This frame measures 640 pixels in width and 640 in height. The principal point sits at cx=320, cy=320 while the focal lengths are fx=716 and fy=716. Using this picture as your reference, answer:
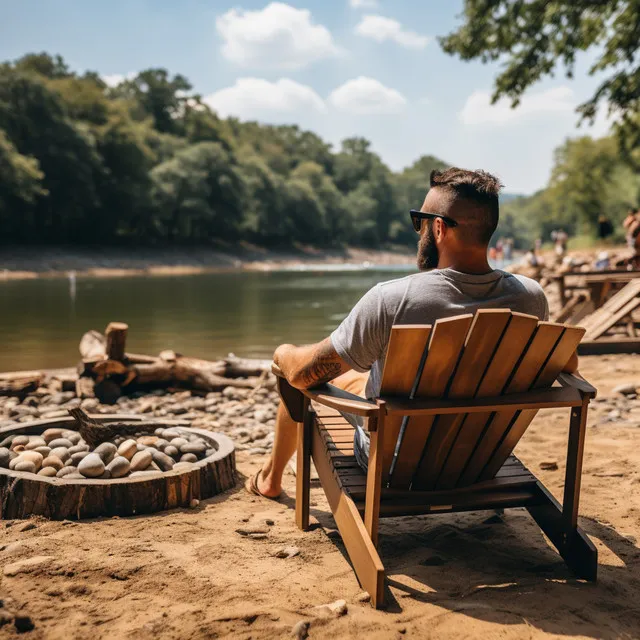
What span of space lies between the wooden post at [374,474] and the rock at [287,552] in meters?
0.60

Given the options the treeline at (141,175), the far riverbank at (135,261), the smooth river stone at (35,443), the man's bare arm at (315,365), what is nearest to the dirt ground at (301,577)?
the smooth river stone at (35,443)

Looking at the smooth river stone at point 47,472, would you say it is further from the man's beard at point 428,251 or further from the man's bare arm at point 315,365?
the man's beard at point 428,251

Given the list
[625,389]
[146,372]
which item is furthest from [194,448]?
[625,389]

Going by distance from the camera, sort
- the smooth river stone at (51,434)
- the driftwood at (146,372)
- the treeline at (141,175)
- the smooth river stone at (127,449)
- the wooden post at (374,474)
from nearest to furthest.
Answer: the wooden post at (374,474), the smooth river stone at (127,449), the smooth river stone at (51,434), the driftwood at (146,372), the treeline at (141,175)

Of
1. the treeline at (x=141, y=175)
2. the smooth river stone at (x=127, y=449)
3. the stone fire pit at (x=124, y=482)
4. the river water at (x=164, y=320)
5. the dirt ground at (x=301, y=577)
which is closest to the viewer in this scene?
the dirt ground at (x=301, y=577)

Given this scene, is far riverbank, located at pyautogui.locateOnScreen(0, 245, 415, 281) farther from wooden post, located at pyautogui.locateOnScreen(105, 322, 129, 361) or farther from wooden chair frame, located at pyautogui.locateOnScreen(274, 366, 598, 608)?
wooden chair frame, located at pyautogui.locateOnScreen(274, 366, 598, 608)

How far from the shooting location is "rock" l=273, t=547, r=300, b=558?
3.38 m

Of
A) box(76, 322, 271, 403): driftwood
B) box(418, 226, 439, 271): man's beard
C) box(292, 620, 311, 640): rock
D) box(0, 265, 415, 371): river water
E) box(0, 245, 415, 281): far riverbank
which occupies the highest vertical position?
box(418, 226, 439, 271): man's beard

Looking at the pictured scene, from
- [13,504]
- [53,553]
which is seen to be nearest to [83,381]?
[13,504]

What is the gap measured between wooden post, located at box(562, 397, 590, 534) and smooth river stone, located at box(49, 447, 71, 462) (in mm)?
2739

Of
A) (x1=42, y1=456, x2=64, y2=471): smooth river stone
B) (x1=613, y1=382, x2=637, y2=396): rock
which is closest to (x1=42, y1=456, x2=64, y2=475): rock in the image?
(x1=42, y1=456, x2=64, y2=471): smooth river stone

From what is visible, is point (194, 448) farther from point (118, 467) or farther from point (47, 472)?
point (47, 472)

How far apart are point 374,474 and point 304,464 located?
0.95m

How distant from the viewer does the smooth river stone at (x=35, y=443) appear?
14.0 ft
